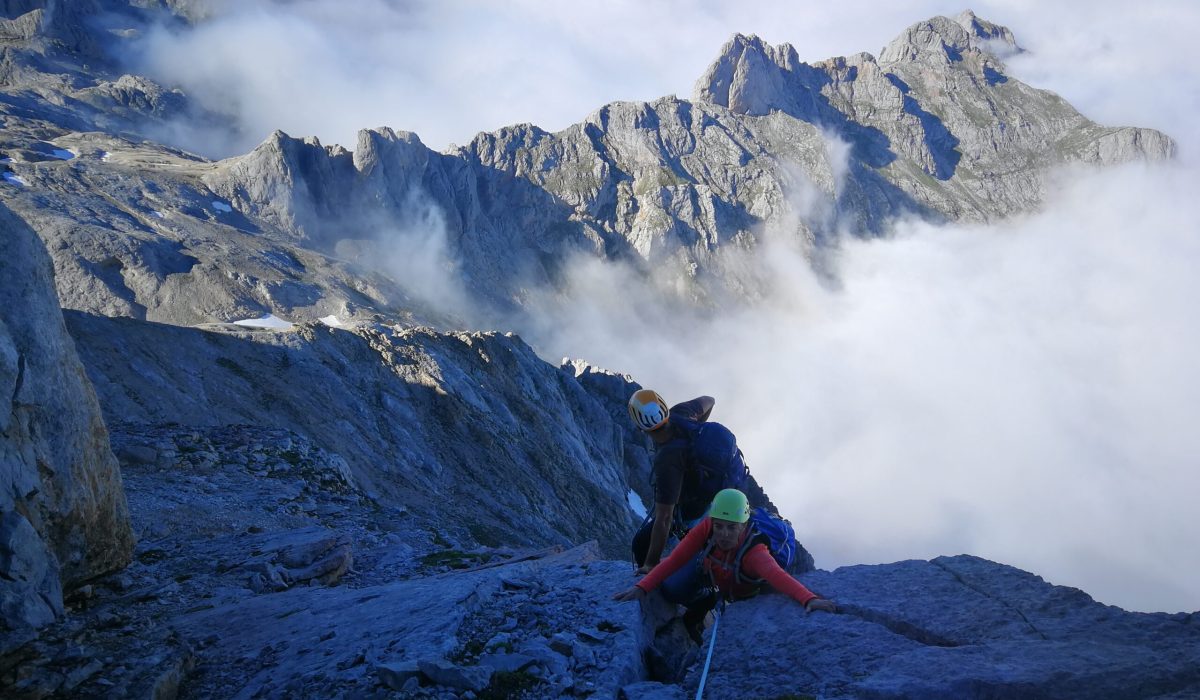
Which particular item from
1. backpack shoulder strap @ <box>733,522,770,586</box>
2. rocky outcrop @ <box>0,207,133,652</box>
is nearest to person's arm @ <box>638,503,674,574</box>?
backpack shoulder strap @ <box>733,522,770,586</box>

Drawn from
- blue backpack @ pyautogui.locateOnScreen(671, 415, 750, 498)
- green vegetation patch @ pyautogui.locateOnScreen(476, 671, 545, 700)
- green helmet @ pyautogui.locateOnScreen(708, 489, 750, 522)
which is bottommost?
green vegetation patch @ pyautogui.locateOnScreen(476, 671, 545, 700)

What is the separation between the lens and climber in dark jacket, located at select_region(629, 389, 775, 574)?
9281 mm

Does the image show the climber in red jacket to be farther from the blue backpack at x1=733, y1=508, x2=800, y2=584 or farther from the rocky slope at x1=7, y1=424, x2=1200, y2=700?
the rocky slope at x1=7, y1=424, x2=1200, y2=700

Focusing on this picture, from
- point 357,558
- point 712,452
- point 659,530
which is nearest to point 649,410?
point 712,452

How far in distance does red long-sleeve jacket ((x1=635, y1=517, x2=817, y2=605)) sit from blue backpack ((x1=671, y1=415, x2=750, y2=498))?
1.00 m

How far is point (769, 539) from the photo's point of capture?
29.7ft

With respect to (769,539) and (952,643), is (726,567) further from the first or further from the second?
(952,643)

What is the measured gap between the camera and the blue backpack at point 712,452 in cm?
957

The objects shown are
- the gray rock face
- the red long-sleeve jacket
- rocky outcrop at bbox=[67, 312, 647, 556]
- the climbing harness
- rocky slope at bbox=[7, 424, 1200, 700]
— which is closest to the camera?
the gray rock face

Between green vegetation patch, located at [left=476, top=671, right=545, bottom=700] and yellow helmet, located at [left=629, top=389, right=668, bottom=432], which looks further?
yellow helmet, located at [left=629, top=389, right=668, bottom=432]

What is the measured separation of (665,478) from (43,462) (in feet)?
23.7

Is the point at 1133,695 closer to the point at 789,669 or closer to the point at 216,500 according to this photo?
the point at 789,669

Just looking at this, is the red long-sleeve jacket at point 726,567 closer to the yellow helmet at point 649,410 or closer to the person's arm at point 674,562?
the person's arm at point 674,562

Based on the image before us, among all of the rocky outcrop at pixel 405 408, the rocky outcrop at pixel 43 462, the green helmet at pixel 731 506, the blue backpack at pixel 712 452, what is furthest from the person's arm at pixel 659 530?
the rocky outcrop at pixel 405 408
